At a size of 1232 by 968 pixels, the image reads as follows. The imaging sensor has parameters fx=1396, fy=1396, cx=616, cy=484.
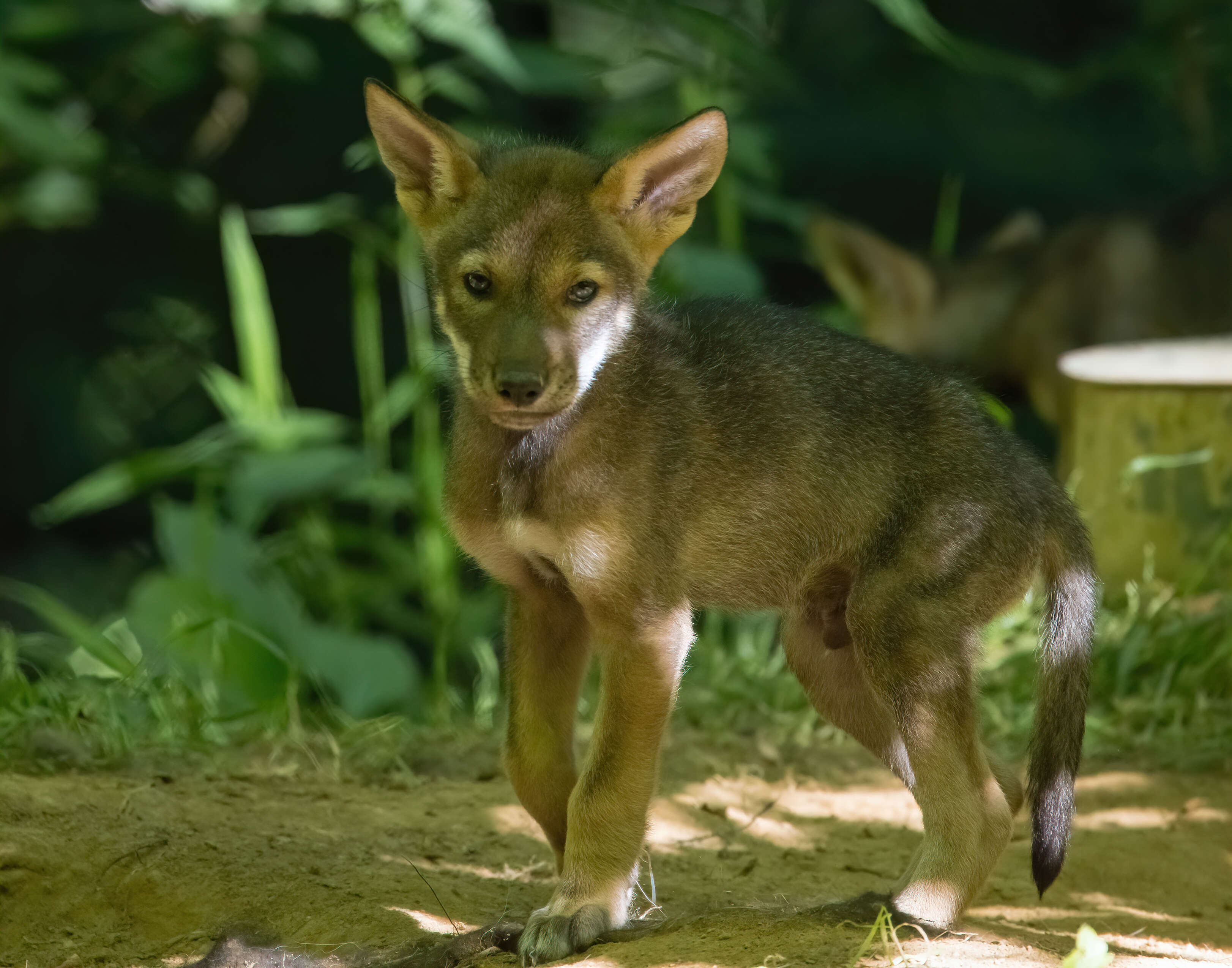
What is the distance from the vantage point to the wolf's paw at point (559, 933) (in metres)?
3.17

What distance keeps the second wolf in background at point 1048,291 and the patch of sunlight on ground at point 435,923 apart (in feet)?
19.0

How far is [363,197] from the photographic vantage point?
7934mm

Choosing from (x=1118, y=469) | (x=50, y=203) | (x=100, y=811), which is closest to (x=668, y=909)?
(x=100, y=811)

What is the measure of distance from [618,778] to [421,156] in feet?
5.47

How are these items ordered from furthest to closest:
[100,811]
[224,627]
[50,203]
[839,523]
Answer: [50,203]
[224,627]
[100,811]
[839,523]

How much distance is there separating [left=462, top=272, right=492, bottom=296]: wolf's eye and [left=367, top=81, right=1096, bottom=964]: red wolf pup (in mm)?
11

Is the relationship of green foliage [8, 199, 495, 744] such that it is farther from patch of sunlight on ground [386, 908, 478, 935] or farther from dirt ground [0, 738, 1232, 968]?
patch of sunlight on ground [386, 908, 478, 935]

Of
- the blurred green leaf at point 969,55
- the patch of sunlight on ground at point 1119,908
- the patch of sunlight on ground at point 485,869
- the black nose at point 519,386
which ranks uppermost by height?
the blurred green leaf at point 969,55

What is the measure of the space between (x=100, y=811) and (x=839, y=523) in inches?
86.2

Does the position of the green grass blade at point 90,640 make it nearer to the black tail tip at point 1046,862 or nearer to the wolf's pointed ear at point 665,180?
the wolf's pointed ear at point 665,180

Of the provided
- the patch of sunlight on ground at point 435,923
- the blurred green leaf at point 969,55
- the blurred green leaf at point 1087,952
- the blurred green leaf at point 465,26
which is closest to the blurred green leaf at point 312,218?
the blurred green leaf at point 465,26

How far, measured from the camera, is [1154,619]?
5723 millimetres

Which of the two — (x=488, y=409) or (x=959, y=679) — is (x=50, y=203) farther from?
(x=959, y=679)

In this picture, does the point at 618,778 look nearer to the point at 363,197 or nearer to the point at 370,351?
the point at 370,351
